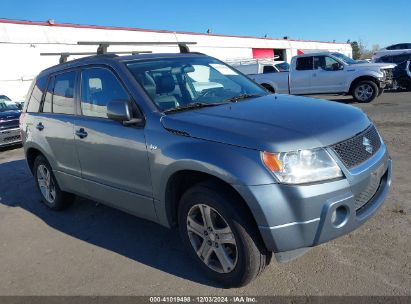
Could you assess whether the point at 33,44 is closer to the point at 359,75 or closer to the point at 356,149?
the point at 359,75

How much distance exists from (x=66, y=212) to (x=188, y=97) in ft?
8.64

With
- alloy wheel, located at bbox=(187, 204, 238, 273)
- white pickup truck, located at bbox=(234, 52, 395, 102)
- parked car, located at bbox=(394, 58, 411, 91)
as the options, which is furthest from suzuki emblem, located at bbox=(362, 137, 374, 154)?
parked car, located at bbox=(394, 58, 411, 91)

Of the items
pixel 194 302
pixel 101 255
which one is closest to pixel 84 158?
pixel 101 255

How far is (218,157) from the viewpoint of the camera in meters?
2.98

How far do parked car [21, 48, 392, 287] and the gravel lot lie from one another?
38cm

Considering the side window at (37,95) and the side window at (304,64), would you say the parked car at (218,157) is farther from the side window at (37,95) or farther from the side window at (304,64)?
the side window at (304,64)

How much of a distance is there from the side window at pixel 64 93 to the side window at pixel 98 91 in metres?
0.25

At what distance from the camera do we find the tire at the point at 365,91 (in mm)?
14977

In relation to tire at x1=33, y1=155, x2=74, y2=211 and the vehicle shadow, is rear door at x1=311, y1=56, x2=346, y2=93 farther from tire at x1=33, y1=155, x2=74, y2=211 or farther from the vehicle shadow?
tire at x1=33, y1=155, x2=74, y2=211

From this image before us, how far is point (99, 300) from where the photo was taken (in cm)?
330

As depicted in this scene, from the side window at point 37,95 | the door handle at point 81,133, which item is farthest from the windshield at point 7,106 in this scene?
the door handle at point 81,133

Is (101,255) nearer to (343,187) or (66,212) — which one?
(66,212)

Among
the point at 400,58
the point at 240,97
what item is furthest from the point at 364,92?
the point at 240,97

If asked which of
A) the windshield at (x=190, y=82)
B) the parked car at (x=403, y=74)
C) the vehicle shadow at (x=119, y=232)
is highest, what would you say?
the windshield at (x=190, y=82)
